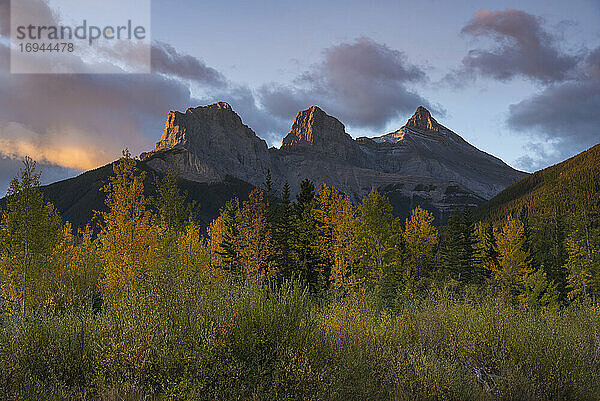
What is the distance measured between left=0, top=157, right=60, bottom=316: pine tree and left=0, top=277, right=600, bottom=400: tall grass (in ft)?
45.0

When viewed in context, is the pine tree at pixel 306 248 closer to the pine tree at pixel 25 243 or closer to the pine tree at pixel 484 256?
the pine tree at pixel 25 243

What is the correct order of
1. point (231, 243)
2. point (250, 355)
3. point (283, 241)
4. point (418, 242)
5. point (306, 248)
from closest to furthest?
point (250, 355) < point (306, 248) < point (283, 241) < point (231, 243) < point (418, 242)

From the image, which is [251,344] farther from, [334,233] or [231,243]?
[231,243]

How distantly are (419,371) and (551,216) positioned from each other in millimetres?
66456

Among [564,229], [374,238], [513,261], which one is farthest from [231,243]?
[564,229]

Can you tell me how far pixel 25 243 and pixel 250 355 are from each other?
1857 centimetres

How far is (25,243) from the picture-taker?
19844 mm

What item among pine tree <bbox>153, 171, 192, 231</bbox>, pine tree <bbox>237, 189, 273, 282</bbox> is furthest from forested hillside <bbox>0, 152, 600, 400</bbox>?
pine tree <bbox>153, 171, 192, 231</bbox>

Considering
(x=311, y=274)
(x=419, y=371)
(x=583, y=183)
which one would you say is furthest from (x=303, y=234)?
(x=583, y=183)

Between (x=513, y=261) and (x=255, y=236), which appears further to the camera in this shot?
(x=513, y=261)

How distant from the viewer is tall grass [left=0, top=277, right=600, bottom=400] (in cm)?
675

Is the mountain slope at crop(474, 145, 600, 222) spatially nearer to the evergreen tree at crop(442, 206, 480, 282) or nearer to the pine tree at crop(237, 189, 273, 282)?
the evergreen tree at crop(442, 206, 480, 282)

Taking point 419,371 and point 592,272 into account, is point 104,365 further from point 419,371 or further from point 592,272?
point 592,272

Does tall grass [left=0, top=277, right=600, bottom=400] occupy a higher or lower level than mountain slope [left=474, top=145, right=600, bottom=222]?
lower
